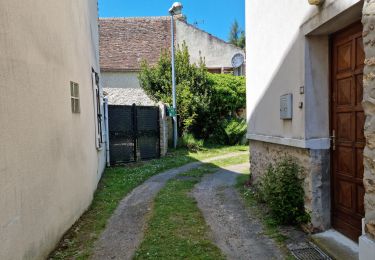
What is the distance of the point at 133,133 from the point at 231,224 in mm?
7041

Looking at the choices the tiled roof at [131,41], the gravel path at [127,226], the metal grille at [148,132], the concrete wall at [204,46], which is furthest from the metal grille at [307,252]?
the concrete wall at [204,46]

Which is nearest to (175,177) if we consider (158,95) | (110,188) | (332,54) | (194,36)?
(110,188)

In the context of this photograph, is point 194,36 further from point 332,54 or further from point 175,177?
point 332,54

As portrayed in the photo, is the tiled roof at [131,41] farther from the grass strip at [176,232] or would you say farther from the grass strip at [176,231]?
the grass strip at [176,232]

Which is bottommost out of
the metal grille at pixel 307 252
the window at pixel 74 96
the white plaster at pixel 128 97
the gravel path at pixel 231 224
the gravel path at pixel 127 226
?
the gravel path at pixel 231 224

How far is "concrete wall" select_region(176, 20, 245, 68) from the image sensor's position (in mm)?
20672

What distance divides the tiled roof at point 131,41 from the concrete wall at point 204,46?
1060 mm

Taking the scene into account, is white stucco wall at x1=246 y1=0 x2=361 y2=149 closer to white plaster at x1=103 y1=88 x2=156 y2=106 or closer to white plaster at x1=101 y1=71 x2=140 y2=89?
white plaster at x1=103 y1=88 x2=156 y2=106

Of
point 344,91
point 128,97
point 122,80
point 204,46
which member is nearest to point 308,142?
point 344,91

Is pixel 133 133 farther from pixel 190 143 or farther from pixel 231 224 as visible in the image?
pixel 231 224

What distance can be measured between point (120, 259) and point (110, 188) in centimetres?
388

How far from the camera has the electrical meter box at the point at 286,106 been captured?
201 inches

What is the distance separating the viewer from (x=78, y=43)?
622cm

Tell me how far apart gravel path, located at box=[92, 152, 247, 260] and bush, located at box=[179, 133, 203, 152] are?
6869mm
